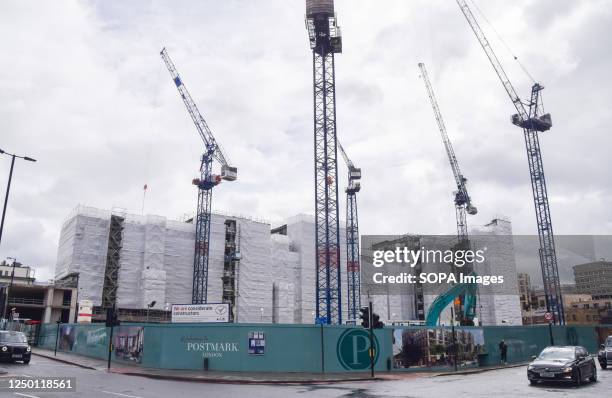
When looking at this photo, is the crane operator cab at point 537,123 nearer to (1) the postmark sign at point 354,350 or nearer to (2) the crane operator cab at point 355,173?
(2) the crane operator cab at point 355,173

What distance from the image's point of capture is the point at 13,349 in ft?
86.5

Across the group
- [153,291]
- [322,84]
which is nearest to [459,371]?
[322,84]

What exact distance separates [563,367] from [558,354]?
1.67m

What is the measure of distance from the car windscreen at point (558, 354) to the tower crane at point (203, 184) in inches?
2442

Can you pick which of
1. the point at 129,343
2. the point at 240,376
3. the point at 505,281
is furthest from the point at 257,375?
the point at 505,281

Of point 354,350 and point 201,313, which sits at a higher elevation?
point 201,313

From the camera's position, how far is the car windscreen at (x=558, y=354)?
20.5 meters

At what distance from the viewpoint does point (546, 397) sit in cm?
1616

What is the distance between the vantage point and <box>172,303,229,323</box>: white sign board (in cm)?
3088

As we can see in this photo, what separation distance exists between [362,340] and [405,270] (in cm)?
9540

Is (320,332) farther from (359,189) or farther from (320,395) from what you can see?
(359,189)

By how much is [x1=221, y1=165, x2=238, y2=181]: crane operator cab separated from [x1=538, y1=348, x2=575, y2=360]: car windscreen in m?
67.3

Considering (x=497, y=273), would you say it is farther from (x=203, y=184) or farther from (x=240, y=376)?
(x=240, y=376)

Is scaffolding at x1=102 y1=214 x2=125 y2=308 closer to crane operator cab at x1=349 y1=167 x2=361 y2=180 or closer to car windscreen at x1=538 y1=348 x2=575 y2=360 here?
crane operator cab at x1=349 y1=167 x2=361 y2=180
